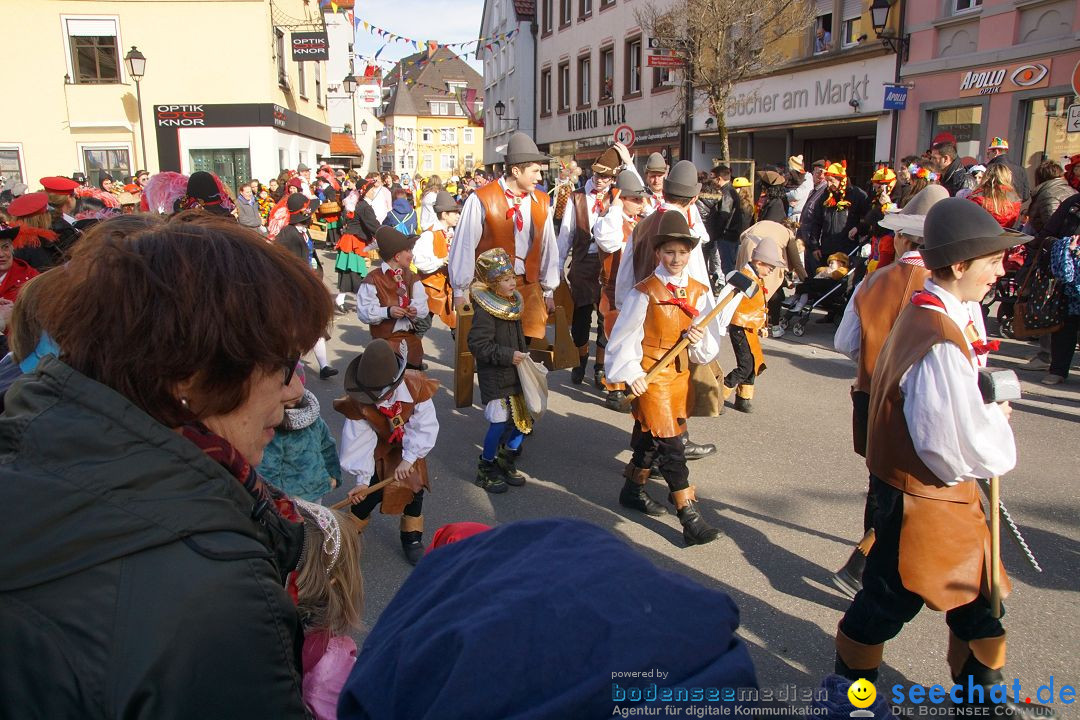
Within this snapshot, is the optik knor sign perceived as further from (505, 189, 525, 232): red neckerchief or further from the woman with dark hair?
the woman with dark hair

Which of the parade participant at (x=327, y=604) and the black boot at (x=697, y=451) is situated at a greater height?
the parade participant at (x=327, y=604)

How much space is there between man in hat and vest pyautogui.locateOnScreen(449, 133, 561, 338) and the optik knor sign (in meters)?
23.2

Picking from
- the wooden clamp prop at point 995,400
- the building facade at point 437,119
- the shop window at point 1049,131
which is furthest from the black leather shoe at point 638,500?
the building facade at point 437,119

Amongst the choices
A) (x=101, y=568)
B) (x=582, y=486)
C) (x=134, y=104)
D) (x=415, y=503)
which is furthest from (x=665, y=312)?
(x=134, y=104)

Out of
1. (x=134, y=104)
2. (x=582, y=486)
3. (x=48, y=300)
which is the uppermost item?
(x=134, y=104)

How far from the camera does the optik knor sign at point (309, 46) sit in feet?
86.6

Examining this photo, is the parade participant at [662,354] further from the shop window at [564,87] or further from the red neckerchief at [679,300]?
the shop window at [564,87]

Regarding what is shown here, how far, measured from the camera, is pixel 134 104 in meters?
24.5

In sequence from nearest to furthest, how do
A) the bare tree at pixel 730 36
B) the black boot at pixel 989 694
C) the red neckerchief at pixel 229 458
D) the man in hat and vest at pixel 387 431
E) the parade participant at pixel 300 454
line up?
the red neckerchief at pixel 229 458
the black boot at pixel 989 694
the parade participant at pixel 300 454
the man in hat and vest at pixel 387 431
the bare tree at pixel 730 36

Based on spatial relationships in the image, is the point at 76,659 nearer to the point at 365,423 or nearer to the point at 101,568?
the point at 101,568

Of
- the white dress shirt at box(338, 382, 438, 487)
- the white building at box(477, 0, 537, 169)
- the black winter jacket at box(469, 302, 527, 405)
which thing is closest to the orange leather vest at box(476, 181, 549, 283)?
the black winter jacket at box(469, 302, 527, 405)

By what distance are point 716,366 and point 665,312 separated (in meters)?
0.69

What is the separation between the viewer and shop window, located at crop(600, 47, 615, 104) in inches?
1122

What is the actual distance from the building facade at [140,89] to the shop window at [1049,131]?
21358 mm
